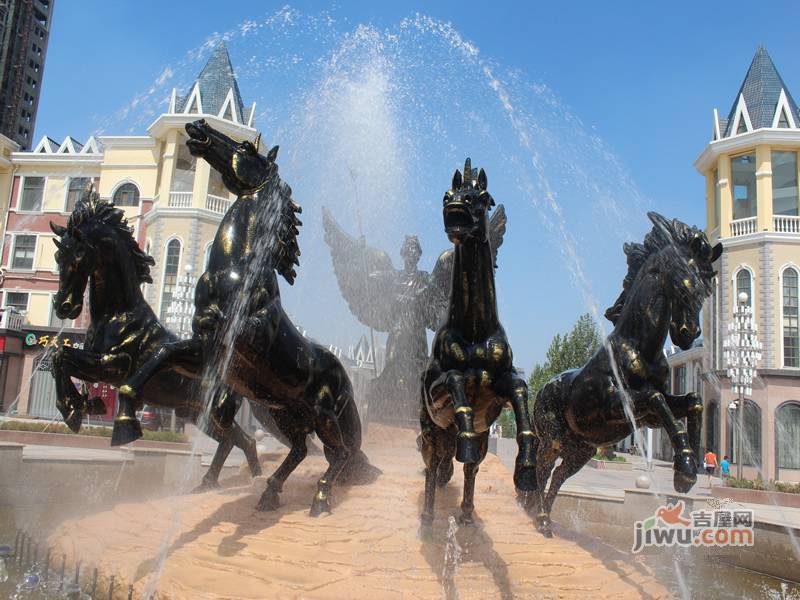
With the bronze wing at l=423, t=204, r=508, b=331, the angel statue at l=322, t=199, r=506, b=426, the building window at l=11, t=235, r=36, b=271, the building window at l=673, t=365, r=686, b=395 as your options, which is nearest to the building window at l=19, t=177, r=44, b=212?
the building window at l=11, t=235, r=36, b=271

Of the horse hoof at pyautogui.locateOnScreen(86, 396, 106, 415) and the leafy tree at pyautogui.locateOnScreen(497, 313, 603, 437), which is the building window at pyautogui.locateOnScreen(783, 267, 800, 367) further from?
the horse hoof at pyautogui.locateOnScreen(86, 396, 106, 415)

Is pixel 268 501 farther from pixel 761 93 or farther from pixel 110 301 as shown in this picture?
pixel 761 93

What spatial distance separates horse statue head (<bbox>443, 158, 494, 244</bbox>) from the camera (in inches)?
213

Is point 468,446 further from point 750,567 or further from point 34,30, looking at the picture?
point 34,30

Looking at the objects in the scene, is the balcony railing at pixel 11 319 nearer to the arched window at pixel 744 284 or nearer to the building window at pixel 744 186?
the arched window at pixel 744 284

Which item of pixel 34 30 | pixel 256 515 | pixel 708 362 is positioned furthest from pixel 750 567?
pixel 34 30

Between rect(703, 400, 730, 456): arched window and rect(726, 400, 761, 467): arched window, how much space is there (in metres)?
1.52

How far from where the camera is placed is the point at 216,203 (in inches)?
1478

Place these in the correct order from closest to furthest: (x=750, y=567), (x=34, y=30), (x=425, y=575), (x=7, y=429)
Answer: (x=425, y=575)
(x=750, y=567)
(x=7, y=429)
(x=34, y=30)

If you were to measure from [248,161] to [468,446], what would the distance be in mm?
3842

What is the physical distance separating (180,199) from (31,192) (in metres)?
10.2

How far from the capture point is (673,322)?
663 centimetres

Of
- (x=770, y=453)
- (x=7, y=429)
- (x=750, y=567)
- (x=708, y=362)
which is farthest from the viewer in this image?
(x=708, y=362)

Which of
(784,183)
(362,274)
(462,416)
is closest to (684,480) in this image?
(462,416)
